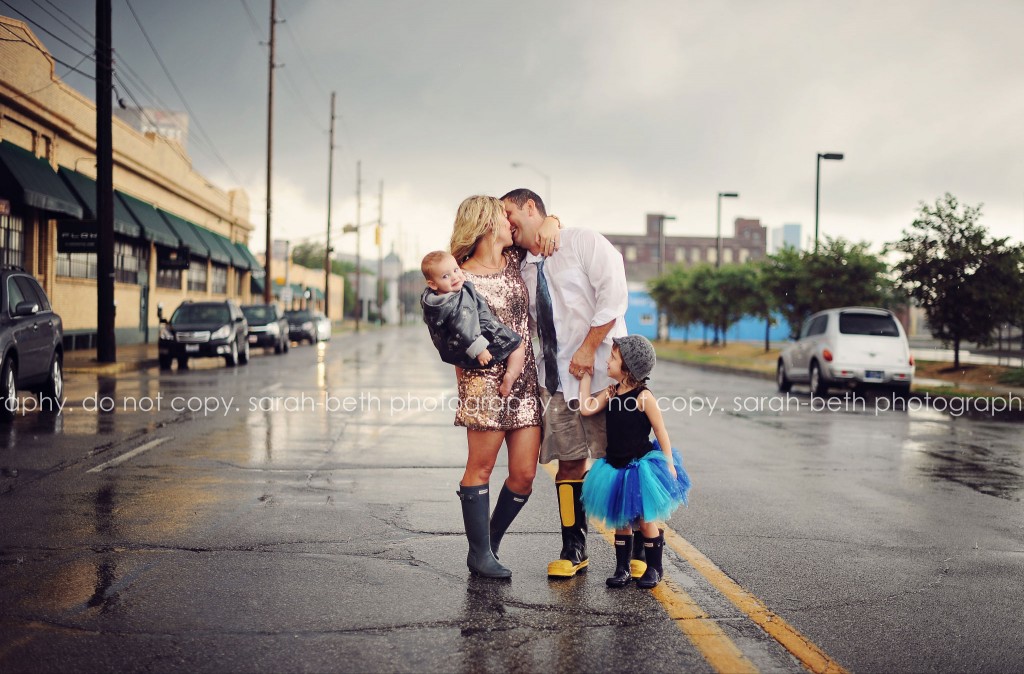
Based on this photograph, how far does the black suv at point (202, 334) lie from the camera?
26969 millimetres

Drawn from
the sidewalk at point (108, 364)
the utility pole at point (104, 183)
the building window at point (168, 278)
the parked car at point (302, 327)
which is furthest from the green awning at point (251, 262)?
the utility pole at point (104, 183)

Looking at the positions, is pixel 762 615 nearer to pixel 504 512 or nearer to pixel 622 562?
pixel 622 562

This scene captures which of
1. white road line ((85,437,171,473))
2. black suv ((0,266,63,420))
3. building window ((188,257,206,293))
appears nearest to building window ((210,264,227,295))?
building window ((188,257,206,293))

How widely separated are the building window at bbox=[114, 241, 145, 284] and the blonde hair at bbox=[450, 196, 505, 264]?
115 feet

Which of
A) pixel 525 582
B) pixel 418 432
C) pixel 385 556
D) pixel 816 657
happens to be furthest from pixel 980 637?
pixel 418 432

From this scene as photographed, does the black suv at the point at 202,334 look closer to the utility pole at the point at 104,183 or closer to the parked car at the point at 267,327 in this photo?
the utility pole at the point at 104,183

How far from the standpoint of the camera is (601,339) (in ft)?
17.5

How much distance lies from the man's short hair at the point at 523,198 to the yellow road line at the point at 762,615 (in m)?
2.14

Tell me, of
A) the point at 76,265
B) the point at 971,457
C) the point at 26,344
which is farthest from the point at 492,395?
the point at 76,265

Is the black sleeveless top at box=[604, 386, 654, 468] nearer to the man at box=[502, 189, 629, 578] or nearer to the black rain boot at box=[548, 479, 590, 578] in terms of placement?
the man at box=[502, 189, 629, 578]

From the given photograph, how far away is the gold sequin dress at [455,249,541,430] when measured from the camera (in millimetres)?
5363

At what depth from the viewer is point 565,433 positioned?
5.47m

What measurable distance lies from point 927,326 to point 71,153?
25179 millimetres

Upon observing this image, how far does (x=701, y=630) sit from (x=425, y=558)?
1.87 m
